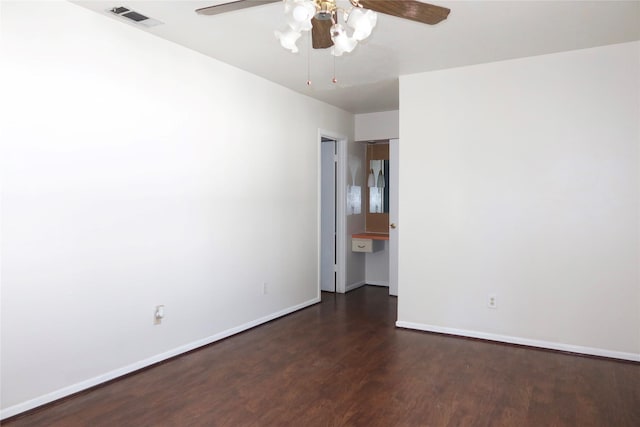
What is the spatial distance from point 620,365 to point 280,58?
368 centimetres

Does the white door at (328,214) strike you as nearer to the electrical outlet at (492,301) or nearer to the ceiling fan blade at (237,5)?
the electrical outlet at (492,301)

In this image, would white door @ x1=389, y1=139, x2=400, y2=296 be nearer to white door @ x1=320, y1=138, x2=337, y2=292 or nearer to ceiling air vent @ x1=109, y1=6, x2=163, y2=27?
white door @ x1=320, y1=138, x2=337, y2=292

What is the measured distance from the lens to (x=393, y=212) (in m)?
5.96

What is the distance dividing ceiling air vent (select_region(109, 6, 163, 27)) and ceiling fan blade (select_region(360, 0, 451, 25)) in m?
1.71

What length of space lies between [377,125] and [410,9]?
4.21m

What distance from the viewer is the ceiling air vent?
2918 millimetres

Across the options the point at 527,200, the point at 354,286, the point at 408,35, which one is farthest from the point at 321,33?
the point at 354,286

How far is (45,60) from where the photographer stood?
8.87 ft

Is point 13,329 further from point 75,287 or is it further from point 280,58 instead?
point 280,58

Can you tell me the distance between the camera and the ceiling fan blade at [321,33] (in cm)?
217

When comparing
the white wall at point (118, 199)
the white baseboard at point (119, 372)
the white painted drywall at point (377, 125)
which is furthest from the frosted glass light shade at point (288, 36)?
the white painted drywall at point (377, 125)

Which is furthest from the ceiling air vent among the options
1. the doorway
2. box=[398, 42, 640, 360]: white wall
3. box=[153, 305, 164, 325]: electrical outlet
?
the doorway

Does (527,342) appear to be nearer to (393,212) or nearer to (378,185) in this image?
(393,212)

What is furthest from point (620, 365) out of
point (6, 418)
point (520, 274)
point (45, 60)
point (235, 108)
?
point (45, 60)
